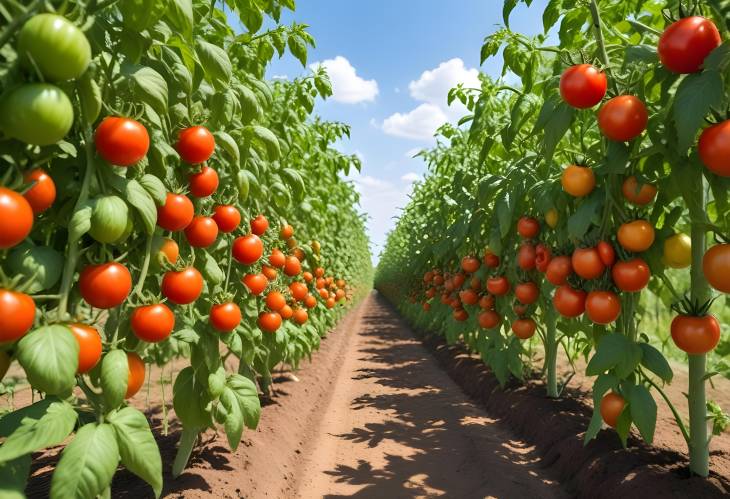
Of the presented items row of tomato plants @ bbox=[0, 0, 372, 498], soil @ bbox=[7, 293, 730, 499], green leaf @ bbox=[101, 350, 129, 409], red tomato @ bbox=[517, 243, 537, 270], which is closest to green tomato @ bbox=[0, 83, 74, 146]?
row of tomato plants @ bbox=[0, 0, 372, 498]

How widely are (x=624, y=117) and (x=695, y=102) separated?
357 millimetres

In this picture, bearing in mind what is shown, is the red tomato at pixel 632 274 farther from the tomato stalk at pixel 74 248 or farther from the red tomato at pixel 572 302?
the tomato stalk at pixel 74 248

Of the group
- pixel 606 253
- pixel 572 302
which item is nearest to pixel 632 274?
pixel 606 253

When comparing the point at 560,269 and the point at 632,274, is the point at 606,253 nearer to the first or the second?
the point at 632,274

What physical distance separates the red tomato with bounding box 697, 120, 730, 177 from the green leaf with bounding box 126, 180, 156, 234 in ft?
5.89

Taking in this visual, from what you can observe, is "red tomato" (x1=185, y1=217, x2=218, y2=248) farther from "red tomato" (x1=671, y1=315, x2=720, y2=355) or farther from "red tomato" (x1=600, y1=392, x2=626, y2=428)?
"red tomato" (x1=671, y1=315, x2=720, y2=355)

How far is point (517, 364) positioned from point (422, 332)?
753 centimetres

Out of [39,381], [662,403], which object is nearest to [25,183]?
[39,381]

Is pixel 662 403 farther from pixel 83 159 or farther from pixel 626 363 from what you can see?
pixel 83 159

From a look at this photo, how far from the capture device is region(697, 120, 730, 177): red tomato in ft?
4.89

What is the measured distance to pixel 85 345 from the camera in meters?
1.18

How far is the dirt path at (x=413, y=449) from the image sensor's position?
337cm

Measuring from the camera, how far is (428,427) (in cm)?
Result: 475

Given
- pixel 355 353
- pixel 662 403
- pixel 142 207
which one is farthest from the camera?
pixel 355 353
